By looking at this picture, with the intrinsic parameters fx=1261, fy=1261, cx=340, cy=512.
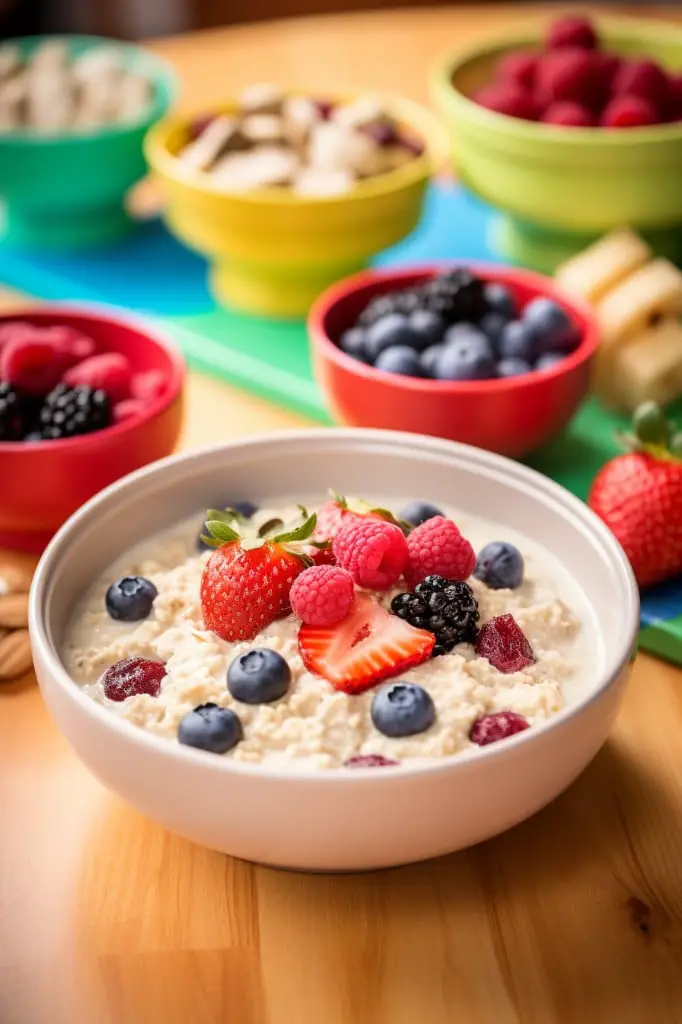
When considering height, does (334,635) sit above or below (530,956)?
above

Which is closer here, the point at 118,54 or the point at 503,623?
the point at 503,623

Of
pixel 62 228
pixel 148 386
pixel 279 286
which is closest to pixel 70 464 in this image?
pixel 148 386

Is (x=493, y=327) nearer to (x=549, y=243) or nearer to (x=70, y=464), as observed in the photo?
(x=549, y=243)

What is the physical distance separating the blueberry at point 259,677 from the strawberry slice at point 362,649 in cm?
3

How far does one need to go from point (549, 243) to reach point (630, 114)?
0.25m

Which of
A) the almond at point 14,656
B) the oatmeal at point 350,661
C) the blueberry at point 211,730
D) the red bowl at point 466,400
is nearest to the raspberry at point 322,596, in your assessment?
the oatmeal at point 350,661

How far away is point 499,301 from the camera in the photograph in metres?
1.56

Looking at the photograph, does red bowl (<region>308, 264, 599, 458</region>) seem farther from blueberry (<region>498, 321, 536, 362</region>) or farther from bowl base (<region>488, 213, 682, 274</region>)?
bowl base (<region>488, 213, 682, 274</region>)

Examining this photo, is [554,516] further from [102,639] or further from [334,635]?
[102,639]

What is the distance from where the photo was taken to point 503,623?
1054mm

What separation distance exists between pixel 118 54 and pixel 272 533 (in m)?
1.34

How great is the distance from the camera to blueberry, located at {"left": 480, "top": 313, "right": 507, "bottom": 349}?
5.02ft

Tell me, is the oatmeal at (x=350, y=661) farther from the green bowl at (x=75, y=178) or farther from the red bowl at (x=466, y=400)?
the green bowl at (x=75, y=178)

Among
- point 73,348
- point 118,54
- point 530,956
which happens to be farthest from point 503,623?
point 118,54
